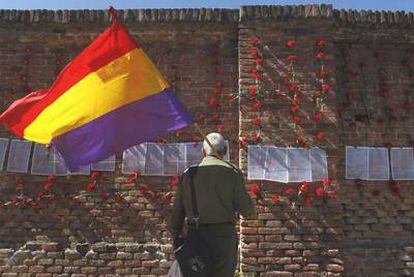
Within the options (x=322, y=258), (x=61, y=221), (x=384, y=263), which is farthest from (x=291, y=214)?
(x=61, y=221)

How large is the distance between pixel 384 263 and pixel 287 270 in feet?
4.02

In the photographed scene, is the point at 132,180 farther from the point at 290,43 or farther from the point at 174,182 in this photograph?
the point at 290,43

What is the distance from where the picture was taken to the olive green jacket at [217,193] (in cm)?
414

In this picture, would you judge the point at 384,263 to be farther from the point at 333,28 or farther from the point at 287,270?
the point at 333,28

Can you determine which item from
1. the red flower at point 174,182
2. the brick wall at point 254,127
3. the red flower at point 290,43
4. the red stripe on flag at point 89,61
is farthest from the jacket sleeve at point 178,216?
the red flower at point 290,43

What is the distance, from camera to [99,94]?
4.52 m

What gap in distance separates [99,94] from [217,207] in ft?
4.70

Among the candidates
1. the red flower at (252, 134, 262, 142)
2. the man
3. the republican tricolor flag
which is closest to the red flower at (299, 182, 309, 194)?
the red flower at (252, 134, 262, 142)

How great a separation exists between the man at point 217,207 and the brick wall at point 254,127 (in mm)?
1957

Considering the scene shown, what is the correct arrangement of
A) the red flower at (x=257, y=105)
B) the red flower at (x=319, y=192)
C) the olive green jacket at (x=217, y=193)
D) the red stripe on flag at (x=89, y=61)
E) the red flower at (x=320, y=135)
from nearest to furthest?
the olive green jacket at (x=217, y=193), the red stripe on flag at (x=89, y=61), the red flower at (x=319, y=192), the red flower at (x=320, y=135), the red flower at (x=257, y=105)

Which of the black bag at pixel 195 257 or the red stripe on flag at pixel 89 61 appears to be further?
the red stripe on flag at pixel 89 61

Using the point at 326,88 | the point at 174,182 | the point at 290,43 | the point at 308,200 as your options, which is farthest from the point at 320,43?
the point at 174,182

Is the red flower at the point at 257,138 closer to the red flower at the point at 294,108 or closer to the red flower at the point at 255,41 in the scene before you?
the red flower at the point at 294,108

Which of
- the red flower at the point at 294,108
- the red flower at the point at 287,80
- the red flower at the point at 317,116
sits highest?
the red flower at the point at 287,80
